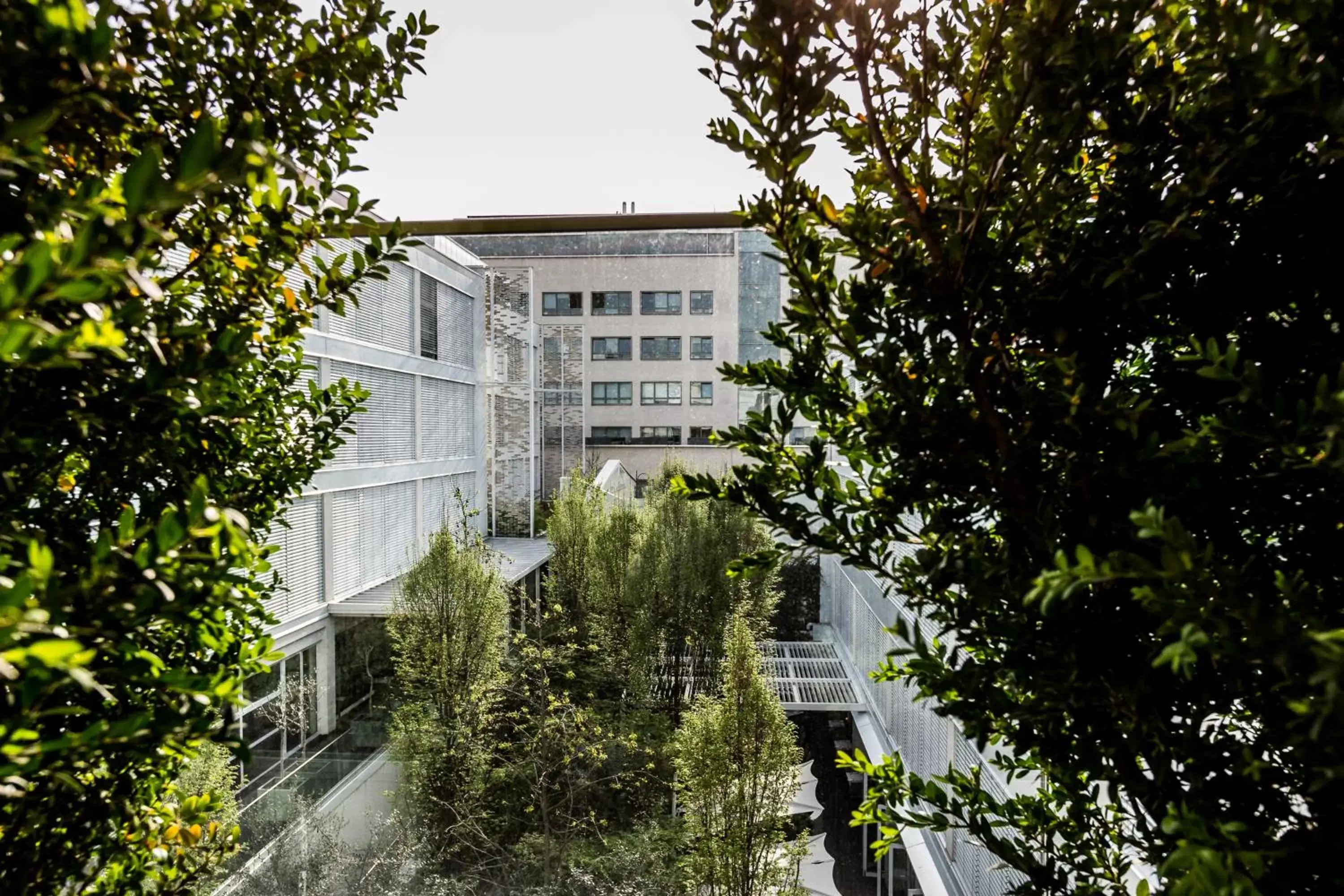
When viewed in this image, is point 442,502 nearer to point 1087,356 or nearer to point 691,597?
point 691,597

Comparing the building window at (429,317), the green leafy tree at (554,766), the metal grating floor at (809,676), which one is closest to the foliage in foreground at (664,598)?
the metal grating floor at (809,676)

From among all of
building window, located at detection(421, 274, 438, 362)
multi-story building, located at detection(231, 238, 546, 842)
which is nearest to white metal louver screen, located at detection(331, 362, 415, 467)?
multi-story building, located at detection(231, 238, 546, 842)

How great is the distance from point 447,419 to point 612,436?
321cm

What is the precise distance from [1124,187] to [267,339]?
3.55 ft

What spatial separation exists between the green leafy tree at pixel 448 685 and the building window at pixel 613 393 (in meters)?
4.66

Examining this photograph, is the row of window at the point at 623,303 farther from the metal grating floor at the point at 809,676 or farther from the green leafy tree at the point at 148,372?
the green leafy tree at the point at 148,372

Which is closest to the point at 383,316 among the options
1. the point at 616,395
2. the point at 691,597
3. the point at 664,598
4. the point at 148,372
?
the point at 664,598

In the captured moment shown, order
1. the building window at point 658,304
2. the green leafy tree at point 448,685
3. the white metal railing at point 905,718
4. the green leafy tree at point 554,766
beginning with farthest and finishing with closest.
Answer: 1. the building window at point 658,304
2. the green leafy tree at point 448,685
3. the green leafy tree at point 554,766
4. the white metal railing at point 905,718

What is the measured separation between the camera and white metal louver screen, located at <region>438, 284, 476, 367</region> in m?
6.49

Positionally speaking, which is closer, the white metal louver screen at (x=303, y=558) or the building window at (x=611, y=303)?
the white metal louver screen at (x=303, y=558)

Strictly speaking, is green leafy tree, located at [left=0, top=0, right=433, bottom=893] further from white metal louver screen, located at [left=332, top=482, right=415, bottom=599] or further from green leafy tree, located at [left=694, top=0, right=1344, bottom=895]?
white metal louver screen, located at [left=332, top=482, right=415, bottom=599]

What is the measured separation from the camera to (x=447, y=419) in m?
6.71

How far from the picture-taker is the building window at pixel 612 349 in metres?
9.91

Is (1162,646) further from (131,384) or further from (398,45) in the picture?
(398,45)
